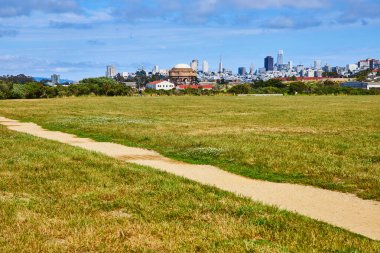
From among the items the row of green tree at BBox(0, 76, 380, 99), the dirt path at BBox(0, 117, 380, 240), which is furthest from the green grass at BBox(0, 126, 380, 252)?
the row of green tree at BBox(0, 76, 380, 99)

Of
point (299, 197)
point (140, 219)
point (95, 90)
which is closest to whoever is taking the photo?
point (140, 219)

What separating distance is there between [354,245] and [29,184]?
8.45 m

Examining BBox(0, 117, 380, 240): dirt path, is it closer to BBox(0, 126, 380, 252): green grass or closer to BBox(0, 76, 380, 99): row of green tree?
BBox(0, 126, 380, 252): green grass

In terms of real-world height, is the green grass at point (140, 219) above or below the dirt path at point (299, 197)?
above

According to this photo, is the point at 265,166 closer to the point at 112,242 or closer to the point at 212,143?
the point at 212,143

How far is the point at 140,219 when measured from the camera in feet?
31.5

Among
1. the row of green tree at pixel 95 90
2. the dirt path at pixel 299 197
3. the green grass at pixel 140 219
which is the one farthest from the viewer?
the row of green tree at pixel 95 90

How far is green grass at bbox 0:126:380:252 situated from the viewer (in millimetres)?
8109

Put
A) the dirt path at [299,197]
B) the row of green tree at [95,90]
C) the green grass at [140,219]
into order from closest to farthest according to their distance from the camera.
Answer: the green grass at [140,219], the dirt path at [299,197], the row of green tree at [95,90]

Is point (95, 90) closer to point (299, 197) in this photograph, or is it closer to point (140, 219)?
point (299, 197)

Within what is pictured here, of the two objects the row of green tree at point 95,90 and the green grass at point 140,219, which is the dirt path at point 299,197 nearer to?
the green grass at point 140,219

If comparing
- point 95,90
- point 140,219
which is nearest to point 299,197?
point 140,219

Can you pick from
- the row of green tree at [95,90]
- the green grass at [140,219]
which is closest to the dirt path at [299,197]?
the green grass at [140,219]

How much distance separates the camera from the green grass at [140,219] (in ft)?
26.6
